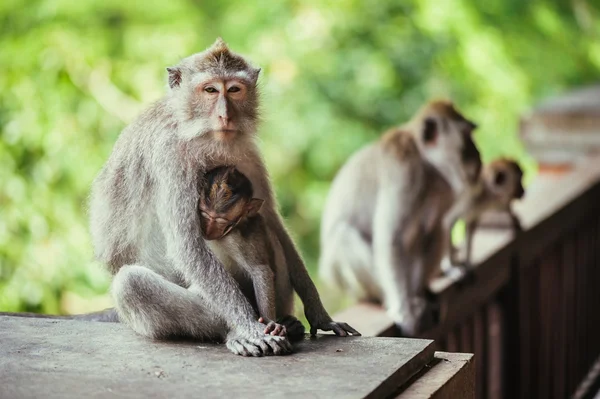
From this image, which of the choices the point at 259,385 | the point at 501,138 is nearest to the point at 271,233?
the point at 259,385

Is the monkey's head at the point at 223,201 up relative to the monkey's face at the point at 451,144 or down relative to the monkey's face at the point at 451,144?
down

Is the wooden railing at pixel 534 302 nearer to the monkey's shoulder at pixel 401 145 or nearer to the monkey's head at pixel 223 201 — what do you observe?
the monkey's shoulder at pixel 401 145

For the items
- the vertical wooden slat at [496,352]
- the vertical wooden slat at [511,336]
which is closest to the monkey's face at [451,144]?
the vertical wooden slat at [511,336]

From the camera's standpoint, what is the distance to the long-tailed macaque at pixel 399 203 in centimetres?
450

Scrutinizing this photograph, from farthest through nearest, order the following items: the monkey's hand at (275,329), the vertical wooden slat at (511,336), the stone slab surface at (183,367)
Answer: the vertical wooden slat at (511,336) < the monkey's hand at (275,329) < the stone slab surface at (183,367)

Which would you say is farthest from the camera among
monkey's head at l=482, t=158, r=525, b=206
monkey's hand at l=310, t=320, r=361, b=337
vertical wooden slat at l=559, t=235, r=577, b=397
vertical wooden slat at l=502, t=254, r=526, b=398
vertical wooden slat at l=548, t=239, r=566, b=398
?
vertical wooden slat at l=559, t=235, r=577, b=397

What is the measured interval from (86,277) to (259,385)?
504cm

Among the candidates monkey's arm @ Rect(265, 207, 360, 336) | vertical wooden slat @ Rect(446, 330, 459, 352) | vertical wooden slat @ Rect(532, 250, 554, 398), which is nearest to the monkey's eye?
vertical wooden slat @ Rect(532, 250, 554, 398)

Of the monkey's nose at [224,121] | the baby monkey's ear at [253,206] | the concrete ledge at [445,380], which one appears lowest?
the concrete ledge at [445,380]

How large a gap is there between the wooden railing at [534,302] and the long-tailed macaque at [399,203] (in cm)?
23

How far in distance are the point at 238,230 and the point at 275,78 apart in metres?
5.88

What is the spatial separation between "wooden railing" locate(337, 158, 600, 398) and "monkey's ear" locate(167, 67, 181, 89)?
1.13 meters

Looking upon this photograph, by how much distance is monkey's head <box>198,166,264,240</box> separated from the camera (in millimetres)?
2609

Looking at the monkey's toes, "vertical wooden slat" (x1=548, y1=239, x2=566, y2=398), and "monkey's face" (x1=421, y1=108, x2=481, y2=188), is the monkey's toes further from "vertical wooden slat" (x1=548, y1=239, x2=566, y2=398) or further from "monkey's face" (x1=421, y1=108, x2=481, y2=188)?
"vertical wooden slat" (x1=548, y1=239, x2=566, y2=398)
